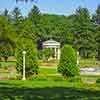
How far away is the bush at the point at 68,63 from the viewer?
27031 mm

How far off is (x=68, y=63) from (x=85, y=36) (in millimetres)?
48907

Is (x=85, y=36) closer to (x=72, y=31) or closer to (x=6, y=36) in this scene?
(x=72, y=31)

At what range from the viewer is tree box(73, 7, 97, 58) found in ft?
238

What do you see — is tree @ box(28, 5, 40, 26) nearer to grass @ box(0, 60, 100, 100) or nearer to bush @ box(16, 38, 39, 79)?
bush @ box(16, 38, 39, 79)

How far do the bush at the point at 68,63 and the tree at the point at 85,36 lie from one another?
143ft

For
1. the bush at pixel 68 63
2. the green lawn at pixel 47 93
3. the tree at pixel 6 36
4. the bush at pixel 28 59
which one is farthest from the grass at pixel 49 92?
the tree at pixel 6 36

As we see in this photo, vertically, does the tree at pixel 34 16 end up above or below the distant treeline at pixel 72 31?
above

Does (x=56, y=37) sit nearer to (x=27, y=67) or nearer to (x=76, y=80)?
(x=27, y=67)

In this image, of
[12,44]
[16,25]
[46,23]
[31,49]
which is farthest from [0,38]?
[46,23]

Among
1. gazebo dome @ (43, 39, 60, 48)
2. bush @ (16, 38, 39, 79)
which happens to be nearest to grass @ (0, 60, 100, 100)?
bush @ (16, 38, 39, 79)

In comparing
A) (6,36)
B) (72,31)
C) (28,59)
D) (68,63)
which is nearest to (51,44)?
(72,31)

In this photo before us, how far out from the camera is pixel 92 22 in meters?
81.1

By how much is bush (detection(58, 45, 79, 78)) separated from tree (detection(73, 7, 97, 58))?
143 ft

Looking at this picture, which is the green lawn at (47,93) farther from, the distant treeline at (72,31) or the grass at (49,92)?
the distant treeline at (72,31)
